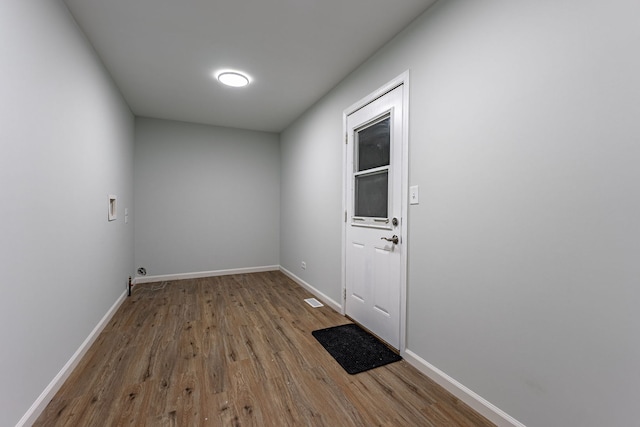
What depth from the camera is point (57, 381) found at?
1.65 meters

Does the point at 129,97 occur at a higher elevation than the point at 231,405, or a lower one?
higher

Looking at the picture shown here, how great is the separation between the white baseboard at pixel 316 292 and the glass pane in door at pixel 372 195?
110cm

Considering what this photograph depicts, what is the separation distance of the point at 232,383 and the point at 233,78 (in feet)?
9.04

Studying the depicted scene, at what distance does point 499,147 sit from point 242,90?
2733 mm

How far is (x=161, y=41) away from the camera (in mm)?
2205

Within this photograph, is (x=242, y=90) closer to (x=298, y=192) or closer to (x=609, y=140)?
(x=298, y=192)

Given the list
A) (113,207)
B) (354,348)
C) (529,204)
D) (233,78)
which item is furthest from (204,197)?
(529,204)

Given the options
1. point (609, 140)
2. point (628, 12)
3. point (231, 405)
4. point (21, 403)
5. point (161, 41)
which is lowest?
point (231, 405)

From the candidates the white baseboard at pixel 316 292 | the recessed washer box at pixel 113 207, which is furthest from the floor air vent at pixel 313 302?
the recessed washer box at pixel 113 207

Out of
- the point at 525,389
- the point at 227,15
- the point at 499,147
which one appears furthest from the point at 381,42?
the point at 525,389

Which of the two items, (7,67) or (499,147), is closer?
(7,67)

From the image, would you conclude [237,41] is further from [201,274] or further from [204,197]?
[201,274]

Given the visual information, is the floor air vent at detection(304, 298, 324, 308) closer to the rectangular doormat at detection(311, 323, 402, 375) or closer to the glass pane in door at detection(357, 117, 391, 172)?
the rectangular doormat at detection(311, 323, 402, 375)

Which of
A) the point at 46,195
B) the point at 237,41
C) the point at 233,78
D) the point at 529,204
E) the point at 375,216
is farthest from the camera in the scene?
the point at 233,78
